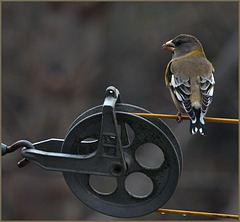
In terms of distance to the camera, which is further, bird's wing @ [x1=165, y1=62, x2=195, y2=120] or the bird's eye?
the bird's eye

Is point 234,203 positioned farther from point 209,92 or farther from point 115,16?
point 209,92

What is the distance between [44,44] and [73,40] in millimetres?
497

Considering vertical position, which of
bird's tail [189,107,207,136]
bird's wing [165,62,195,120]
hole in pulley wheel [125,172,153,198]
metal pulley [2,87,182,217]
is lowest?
hole in pulley wheel [125,172,153,198]

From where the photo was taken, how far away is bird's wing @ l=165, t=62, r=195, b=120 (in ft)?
Answer: 18.1

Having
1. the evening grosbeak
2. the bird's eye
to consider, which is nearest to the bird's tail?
the evening grosbeak

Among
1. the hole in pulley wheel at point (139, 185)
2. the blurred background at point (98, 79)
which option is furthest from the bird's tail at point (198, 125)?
the blurred background at point (98, 79)

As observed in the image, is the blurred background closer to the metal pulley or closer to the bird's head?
the bird's head

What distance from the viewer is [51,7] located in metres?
Result: 10.5

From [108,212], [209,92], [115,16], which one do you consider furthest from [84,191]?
[115,16]

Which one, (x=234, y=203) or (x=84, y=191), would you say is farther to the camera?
(x=234, y=203)

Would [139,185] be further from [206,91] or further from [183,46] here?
[206,91]

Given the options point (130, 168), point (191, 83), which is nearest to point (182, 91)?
point (191, 83)

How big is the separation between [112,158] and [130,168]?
0.18 m

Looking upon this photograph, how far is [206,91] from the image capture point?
18.7 feet
